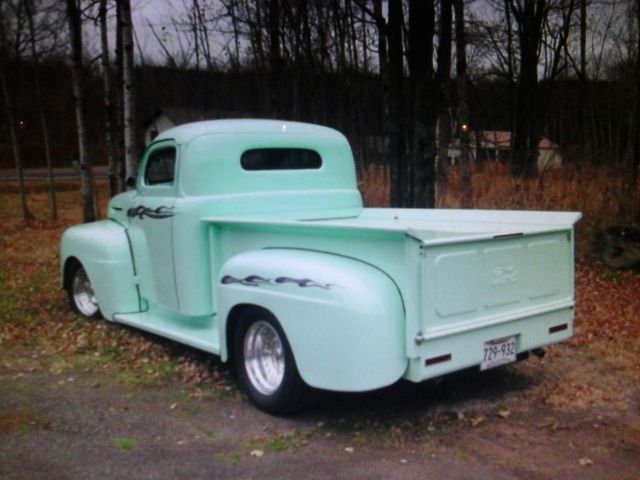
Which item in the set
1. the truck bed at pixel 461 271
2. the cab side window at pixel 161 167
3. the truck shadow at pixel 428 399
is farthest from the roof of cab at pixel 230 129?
the truck shadow at pixel 428 399

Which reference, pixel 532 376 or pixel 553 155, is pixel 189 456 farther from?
pixel 553 155

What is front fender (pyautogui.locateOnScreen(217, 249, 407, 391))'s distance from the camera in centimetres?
422

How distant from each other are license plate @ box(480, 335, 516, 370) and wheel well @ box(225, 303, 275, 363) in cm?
150

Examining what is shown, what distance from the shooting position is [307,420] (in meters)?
4.90

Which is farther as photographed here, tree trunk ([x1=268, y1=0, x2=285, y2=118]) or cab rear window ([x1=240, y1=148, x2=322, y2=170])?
tree trunk ([x1=268, y1=0, x2=285, y2=118])

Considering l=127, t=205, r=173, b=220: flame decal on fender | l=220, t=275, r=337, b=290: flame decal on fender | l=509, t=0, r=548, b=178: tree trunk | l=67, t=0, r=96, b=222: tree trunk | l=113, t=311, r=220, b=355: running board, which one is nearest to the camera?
l=220, t=275, r=337, b=290: flame decal on fender

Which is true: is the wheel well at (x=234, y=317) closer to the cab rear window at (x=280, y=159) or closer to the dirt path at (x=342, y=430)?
the dirt path at (x=342, y=430)

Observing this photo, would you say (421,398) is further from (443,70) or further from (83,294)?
(443,70)

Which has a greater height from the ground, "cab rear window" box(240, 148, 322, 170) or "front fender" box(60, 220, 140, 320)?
"cab rear window" box(240, 148, 322, 170)

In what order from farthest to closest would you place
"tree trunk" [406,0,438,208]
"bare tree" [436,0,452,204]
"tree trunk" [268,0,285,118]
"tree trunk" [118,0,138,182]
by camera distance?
"tree trunk" [268,0,285,118] < "bare tree" [436,0,452,204] < "tree trunk" [118,0,138,182] < "tree trunk" [406,0,438,208]

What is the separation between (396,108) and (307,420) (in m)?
7.39

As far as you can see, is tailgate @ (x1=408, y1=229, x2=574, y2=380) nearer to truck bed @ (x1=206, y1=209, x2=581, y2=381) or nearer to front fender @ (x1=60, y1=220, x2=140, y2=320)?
truck bed @ (x1=206, y1=209, x2=581, y2=381)

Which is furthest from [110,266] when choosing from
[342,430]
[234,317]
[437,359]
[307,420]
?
[437,359]

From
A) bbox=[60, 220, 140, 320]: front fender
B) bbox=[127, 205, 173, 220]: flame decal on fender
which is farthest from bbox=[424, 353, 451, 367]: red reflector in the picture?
bbox=[60, 220, 140, 320]: front fender
